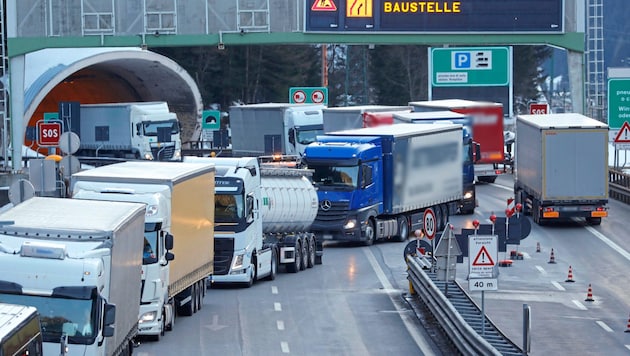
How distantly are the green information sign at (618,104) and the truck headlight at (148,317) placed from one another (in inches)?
1028

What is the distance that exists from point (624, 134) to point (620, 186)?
5429mm

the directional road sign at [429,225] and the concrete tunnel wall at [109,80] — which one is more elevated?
the concrete tunnel wall at [109,80]

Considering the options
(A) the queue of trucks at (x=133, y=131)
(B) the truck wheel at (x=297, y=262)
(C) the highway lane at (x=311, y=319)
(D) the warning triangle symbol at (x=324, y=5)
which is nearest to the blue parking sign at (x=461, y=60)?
(A) the queue of trucks at (x=133, y=131)

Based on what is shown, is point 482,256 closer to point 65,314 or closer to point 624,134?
point 65,314

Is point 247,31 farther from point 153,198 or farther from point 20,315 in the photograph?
point 20,315

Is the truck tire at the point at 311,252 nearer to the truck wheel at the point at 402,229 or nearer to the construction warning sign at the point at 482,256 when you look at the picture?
the truck wheel at the point at 402,229

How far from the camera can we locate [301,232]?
36188 millimetres

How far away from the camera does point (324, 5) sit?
1975 inches

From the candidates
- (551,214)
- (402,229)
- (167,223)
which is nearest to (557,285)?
(402,229)

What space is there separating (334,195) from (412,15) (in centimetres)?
1294

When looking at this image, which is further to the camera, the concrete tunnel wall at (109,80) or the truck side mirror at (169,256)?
the concrete tunnel wall at (109,80)

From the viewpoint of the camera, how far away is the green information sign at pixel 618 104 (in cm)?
4675

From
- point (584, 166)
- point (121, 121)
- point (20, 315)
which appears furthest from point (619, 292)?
point (121, 121)

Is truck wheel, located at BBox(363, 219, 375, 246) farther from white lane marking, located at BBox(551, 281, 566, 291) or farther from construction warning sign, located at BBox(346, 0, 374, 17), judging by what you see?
construction warning sign, located at BBox(346, 0, 374, 17)
